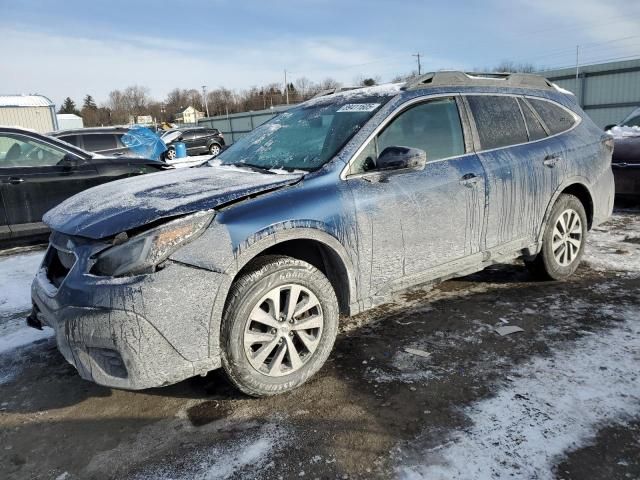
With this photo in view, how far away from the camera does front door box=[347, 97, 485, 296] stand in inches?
125

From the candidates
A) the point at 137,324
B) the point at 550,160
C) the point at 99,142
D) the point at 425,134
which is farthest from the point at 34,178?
the point at 99,142

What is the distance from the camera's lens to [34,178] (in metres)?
6.30

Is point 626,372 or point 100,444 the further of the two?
point 626,372

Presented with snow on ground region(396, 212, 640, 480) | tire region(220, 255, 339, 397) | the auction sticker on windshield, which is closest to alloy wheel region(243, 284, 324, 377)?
tire region(220, 255, 339, 397)

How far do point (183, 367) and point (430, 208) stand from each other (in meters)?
1.91

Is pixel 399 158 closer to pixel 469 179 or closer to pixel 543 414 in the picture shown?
pixel 469 179

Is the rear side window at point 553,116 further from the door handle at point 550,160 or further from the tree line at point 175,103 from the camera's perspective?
the tree line at point 175,103

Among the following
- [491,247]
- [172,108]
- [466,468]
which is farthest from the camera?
[172,108]

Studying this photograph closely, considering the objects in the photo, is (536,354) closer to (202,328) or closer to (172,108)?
(202,328)

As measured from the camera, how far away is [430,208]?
3.42 m

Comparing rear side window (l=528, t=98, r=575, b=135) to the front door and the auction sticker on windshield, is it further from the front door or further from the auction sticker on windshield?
the auction sticker on windshield

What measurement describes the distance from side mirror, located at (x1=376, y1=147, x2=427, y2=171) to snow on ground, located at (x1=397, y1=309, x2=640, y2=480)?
144 cm

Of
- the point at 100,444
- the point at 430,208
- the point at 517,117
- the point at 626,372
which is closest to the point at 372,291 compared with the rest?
the point at 430,208

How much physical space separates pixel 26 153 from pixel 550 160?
20.1 feet
